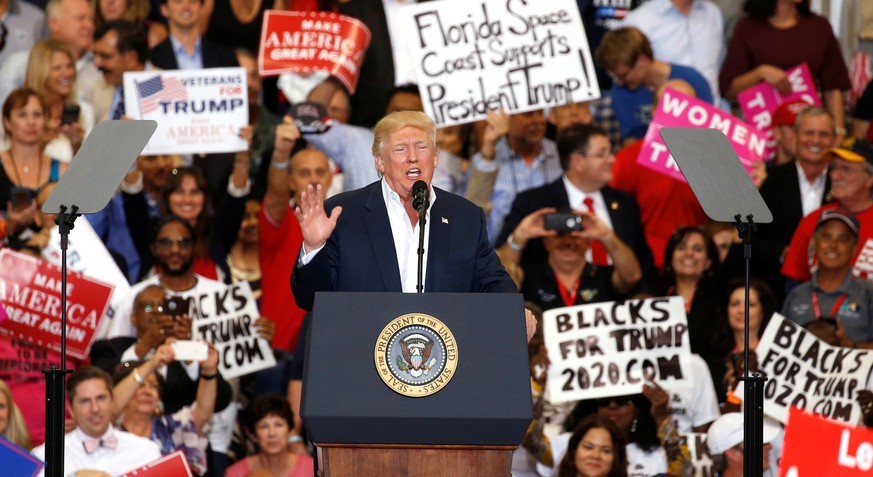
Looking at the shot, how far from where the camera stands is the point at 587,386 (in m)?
7.14

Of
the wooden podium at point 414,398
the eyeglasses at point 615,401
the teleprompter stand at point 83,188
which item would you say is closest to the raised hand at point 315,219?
the wooden podium at point 414,398

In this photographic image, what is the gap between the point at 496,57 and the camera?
8273mm

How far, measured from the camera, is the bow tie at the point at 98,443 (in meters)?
6.64

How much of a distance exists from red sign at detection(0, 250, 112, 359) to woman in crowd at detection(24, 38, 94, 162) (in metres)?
1.22

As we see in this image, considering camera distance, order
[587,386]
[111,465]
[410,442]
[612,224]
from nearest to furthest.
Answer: [410,442], [111,465], [587,386], [612,224]

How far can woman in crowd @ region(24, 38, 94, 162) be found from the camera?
8.37m

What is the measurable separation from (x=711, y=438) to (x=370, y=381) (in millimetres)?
3281

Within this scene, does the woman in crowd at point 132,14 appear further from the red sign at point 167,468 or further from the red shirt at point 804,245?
the red shirt at point 804,245

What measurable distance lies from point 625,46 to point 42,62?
129 inches

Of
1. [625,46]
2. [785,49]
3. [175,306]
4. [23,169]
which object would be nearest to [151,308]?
[175,306]

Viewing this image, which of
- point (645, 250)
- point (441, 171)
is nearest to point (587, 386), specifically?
point (645, 250)

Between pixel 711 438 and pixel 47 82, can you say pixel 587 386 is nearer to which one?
pixel 711 438

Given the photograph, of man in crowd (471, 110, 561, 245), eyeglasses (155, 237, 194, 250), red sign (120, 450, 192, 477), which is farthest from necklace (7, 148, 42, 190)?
man in crowd (471, 110, 561, 245)

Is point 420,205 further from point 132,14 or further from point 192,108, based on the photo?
point 132,14
